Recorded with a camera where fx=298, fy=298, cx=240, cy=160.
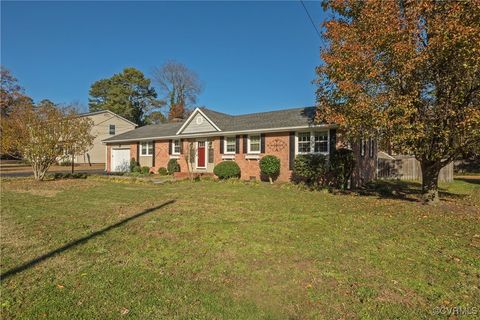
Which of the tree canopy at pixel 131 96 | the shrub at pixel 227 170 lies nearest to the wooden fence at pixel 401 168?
the shrub at pixel 227 170

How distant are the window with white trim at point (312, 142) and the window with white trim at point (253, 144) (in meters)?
2.69

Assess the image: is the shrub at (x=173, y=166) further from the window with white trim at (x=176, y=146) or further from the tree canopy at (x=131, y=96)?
the tree canopy at (x=131, y=96)

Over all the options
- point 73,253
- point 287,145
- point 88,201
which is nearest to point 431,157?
point 287,145

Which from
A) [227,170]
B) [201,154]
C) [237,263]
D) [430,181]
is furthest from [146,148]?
[237,263]

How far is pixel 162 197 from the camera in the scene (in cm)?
1070

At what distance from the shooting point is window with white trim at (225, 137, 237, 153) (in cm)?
1852

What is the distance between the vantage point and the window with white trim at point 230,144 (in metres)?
18.5

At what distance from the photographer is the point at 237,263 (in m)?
4.39

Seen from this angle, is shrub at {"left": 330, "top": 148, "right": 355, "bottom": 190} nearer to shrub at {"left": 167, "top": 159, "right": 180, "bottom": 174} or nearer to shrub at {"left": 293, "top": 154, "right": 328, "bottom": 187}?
shrub at {"left": 293, "top": 154, "right": 328, "bottom": 187}

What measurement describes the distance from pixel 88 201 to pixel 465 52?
11.4 meters

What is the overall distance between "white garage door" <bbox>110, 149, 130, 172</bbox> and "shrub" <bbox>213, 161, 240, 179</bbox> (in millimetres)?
11414

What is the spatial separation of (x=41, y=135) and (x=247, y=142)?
11123 mm

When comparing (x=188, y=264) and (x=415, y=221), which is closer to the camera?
(x=188, y=264)

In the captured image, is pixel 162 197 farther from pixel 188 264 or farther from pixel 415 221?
pixel 415 221
